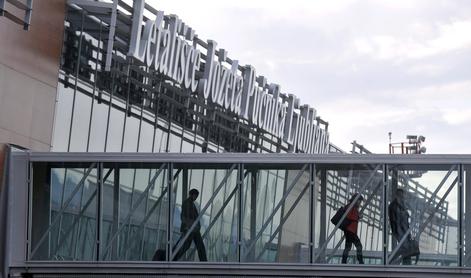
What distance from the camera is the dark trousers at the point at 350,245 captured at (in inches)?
1060

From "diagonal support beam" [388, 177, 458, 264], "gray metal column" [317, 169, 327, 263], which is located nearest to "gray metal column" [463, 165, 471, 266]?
"diagonal support beam" [388, 177, 458, 264]

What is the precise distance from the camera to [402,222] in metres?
27.0

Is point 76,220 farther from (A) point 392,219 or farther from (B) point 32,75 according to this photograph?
(A) point 392,219

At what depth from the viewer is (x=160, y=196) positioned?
28.0 meters

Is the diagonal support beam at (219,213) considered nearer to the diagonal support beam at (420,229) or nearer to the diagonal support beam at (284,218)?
the diagonal support beam at (284,218)

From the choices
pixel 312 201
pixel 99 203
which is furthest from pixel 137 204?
pixel 312 201

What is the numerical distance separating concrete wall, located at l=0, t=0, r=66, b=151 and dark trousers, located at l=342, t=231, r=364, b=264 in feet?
23.0

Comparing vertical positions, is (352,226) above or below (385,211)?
below

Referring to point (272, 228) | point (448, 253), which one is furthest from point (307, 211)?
point (448, 253)

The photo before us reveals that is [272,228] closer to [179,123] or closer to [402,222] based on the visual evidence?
[402,222]

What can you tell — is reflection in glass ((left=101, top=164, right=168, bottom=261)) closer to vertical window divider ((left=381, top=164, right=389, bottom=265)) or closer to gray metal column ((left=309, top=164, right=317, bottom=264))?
gray metal column ((left=309, top=164, right=317, bottom=264))

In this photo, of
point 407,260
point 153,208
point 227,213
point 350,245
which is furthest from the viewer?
point 153,208

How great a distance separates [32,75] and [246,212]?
5475mm

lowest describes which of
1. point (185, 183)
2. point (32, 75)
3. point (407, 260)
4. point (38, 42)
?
point (407, 260)
